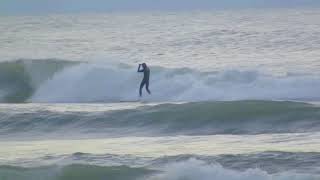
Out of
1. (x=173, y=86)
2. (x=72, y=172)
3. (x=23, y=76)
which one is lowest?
(x=72, y=172)

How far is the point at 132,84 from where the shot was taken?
28.5 m

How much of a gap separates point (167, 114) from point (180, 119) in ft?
2.32

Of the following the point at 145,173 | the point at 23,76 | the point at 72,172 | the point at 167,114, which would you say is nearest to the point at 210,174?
the point at 145,173

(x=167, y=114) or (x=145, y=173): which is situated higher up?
(x=167, y=114)

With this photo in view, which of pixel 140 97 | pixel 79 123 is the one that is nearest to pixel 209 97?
pixel 140 97

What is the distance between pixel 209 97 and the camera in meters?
25.8

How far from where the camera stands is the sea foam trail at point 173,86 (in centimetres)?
2558

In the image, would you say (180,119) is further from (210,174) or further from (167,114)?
(210,174)

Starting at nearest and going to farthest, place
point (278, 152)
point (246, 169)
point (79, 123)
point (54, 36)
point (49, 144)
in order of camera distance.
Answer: point (246, 169) → point (278, 152) → point (49, 144) → point (79, 123) → point (54, 36)

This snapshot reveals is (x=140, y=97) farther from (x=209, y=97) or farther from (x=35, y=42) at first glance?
(x=35, y=42)

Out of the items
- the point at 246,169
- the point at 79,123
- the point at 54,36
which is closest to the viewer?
the point at 246,169

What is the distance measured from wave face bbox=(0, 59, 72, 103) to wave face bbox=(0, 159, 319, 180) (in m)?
13.3

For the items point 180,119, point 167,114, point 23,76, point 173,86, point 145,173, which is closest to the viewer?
point 145,173

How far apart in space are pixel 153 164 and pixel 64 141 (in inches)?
161
